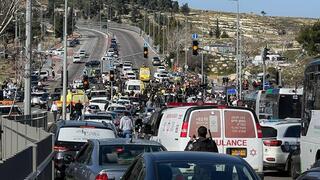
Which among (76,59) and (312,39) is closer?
(312,39)

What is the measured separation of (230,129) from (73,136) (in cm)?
440

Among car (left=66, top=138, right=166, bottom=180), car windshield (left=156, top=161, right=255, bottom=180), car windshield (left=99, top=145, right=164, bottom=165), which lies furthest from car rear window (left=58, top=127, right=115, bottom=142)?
car windshield (left=156, top=161, right=255, bottom=180)

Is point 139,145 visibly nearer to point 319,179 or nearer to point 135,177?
point 135,177

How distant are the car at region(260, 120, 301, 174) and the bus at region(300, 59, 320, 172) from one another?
2875mm

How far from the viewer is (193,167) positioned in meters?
9.44

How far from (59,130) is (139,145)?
7125 millimetres

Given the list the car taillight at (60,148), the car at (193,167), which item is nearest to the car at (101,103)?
the car taillight at (60,148)

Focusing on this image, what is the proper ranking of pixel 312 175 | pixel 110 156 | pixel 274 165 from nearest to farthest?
1. pixel 312 175
2. pixel 110 156
3. pixel 274 165

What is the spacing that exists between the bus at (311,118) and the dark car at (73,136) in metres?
4.93

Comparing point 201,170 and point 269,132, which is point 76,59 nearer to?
point 269,132

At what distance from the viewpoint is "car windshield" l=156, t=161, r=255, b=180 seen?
930 cm

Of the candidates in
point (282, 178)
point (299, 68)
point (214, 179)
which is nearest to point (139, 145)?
point (214, 179)

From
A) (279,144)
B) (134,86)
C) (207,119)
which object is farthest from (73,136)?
(134,86)

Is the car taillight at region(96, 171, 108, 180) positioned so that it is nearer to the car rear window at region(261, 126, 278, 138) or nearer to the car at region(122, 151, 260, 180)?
the car at region(122, 151, 260, 180)
